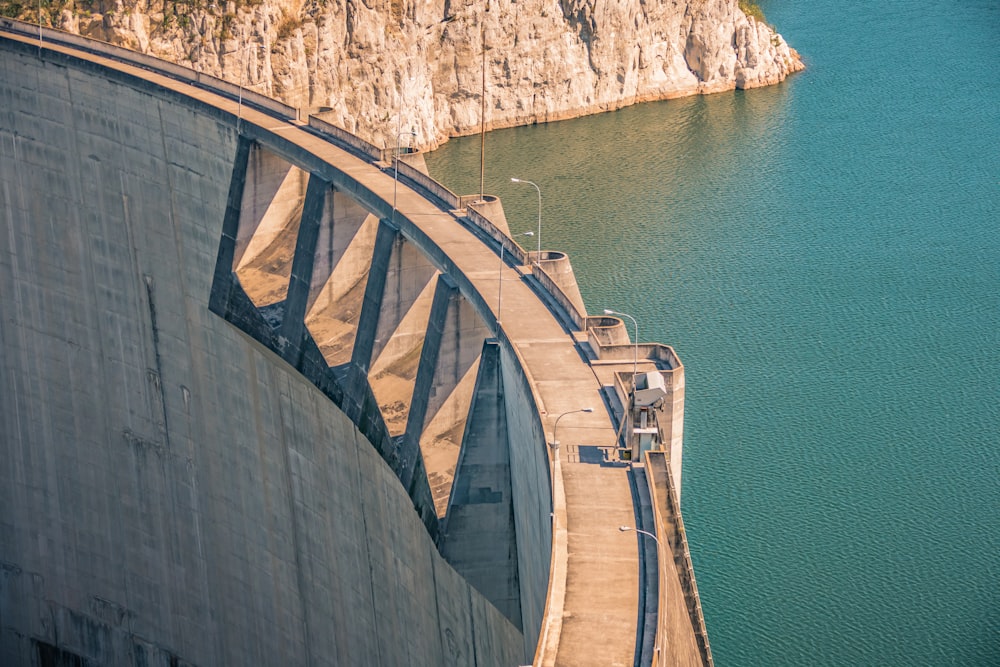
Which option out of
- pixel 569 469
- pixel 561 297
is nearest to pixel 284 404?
pixel 561 297

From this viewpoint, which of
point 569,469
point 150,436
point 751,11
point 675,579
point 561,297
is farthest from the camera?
point 751,11

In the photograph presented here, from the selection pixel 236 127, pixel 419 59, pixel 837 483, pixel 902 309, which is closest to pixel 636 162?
pixel 419 59

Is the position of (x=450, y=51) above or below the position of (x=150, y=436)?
above

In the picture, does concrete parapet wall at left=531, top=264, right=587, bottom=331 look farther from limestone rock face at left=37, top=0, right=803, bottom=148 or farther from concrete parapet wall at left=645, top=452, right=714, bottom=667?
limestone rock face at left=37, top=0, right=803, bottom=148

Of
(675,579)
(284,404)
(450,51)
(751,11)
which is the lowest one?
(284,404)

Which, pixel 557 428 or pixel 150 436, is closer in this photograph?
pixel 557 428

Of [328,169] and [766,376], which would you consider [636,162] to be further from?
[328,169]

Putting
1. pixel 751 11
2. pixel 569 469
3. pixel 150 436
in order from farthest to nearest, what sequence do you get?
pixel 751 11 < pixel 150 436 < pixel 569 469

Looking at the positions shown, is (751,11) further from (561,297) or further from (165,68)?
(561,297)
